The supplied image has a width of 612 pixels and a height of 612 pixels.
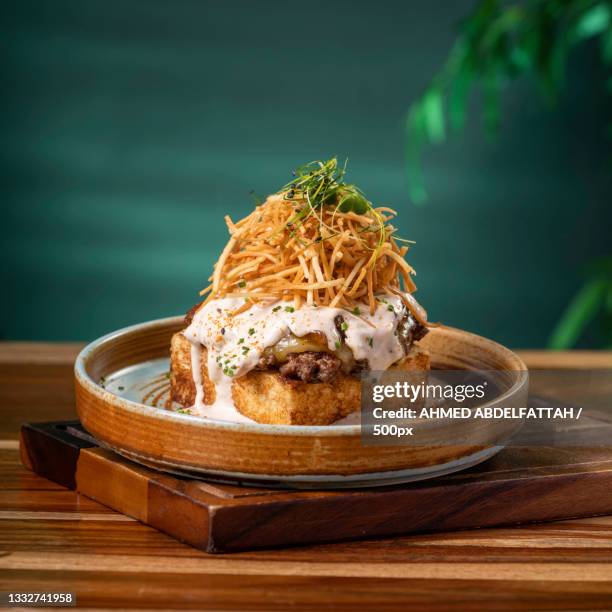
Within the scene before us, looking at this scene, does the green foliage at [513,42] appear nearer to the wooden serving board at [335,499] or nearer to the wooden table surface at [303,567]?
the wooden serving board at [335,499]

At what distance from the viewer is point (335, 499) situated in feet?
5.17

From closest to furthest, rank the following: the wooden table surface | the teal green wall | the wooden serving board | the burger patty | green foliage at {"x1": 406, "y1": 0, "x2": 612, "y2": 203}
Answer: the wooden table surface → the wooden serving board → the burger patty → green foliage at {"x1": 406, "y1": 0, "x2": 612, "y2": 203} → the teal green wall

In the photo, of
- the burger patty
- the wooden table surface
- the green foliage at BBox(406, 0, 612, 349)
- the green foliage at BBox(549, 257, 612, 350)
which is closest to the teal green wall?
the green foliage at BBox(549, 257, 612, 350)

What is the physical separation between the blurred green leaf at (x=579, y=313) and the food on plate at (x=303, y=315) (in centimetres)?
241

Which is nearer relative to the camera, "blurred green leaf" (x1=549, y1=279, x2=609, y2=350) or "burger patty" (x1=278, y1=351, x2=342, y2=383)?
"burger patty" (x1=278, y1=351, x2=342, y2=383)

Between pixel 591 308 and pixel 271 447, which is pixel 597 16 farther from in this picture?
pixel 271 447

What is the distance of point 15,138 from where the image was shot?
16.4 feet

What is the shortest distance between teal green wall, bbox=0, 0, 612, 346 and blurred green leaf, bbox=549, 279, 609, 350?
512 millimetres

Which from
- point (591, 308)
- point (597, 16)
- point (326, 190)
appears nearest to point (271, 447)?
point (326, 190)

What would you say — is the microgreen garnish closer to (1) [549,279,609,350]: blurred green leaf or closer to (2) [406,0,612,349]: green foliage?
(2) [406,0,612,349]: green foliage

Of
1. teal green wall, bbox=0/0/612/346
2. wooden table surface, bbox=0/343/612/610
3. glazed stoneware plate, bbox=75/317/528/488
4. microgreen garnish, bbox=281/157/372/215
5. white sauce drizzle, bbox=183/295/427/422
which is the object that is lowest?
wooden table surface, bbox=0/343/612/610

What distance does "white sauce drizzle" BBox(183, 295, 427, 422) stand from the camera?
1873 millimetres

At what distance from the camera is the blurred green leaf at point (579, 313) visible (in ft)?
14.1

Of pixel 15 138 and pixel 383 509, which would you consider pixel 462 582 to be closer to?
pixel 383 509
